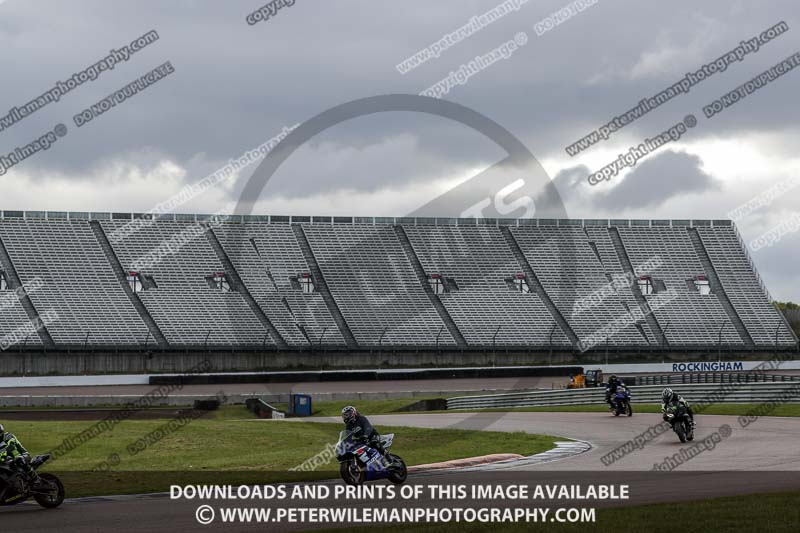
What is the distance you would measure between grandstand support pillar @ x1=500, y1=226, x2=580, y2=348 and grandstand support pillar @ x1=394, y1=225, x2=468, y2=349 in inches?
291

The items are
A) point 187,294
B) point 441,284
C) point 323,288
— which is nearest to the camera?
point 187,294

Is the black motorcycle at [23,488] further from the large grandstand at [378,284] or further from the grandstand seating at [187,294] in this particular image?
the grandstand seating at [187,294]

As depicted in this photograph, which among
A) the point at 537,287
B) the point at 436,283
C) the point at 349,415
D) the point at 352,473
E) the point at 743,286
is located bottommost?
the point at 352,473

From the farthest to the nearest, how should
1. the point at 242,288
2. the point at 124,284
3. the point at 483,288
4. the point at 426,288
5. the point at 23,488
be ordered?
1. the point at 483,288
2. the point at 426,288
3. the point at 242,288
4. the point at 124,284
5. the point at 23,488

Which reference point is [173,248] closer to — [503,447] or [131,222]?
[131,222]

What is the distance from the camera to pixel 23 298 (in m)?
69.0

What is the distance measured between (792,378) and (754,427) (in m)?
21.3

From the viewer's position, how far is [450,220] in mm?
84312

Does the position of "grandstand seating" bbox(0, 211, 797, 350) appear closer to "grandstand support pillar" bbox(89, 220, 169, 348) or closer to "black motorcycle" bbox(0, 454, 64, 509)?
"grandstand support pillar" bbox(89, 220, 169, 348)

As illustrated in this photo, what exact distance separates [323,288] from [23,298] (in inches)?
783

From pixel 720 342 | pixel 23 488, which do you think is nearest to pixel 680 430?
pixel 23 488

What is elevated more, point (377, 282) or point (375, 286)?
point (377, 282)

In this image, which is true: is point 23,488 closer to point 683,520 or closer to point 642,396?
point 683,520

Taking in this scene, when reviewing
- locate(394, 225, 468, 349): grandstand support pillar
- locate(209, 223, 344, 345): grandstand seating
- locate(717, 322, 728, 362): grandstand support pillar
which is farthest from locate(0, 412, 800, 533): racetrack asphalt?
locate(717, 322, 728, 362): grandstand support pillar
